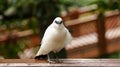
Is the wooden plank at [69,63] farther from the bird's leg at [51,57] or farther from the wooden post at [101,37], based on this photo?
the wooden post at [101,37]

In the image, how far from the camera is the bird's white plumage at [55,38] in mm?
2096

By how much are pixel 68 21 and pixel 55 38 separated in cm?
422

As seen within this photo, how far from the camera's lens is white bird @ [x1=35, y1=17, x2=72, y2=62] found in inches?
82.2

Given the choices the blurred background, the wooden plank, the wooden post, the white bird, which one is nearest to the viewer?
the wooden plank

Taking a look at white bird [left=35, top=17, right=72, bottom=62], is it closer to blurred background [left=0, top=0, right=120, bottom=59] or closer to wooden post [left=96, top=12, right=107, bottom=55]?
blurred background [left=0, top=0, right=120, bottom=59]

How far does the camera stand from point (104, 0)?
305 cm

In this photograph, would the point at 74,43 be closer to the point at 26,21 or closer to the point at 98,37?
the point at 98,37

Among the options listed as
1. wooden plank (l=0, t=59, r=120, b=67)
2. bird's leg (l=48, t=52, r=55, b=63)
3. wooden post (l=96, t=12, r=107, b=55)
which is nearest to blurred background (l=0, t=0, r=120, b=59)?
Result: wooden post (l=96, t=12, r=107, b=55)

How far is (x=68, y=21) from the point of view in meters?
6.33

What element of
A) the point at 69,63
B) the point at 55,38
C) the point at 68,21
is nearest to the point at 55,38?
the point at 55,38

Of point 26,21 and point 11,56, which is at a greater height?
point 26,21

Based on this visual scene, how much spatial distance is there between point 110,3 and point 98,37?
3.48 meters

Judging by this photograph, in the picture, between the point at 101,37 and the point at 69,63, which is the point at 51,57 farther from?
the point at 101,37

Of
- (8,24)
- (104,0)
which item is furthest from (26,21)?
(104,0)
